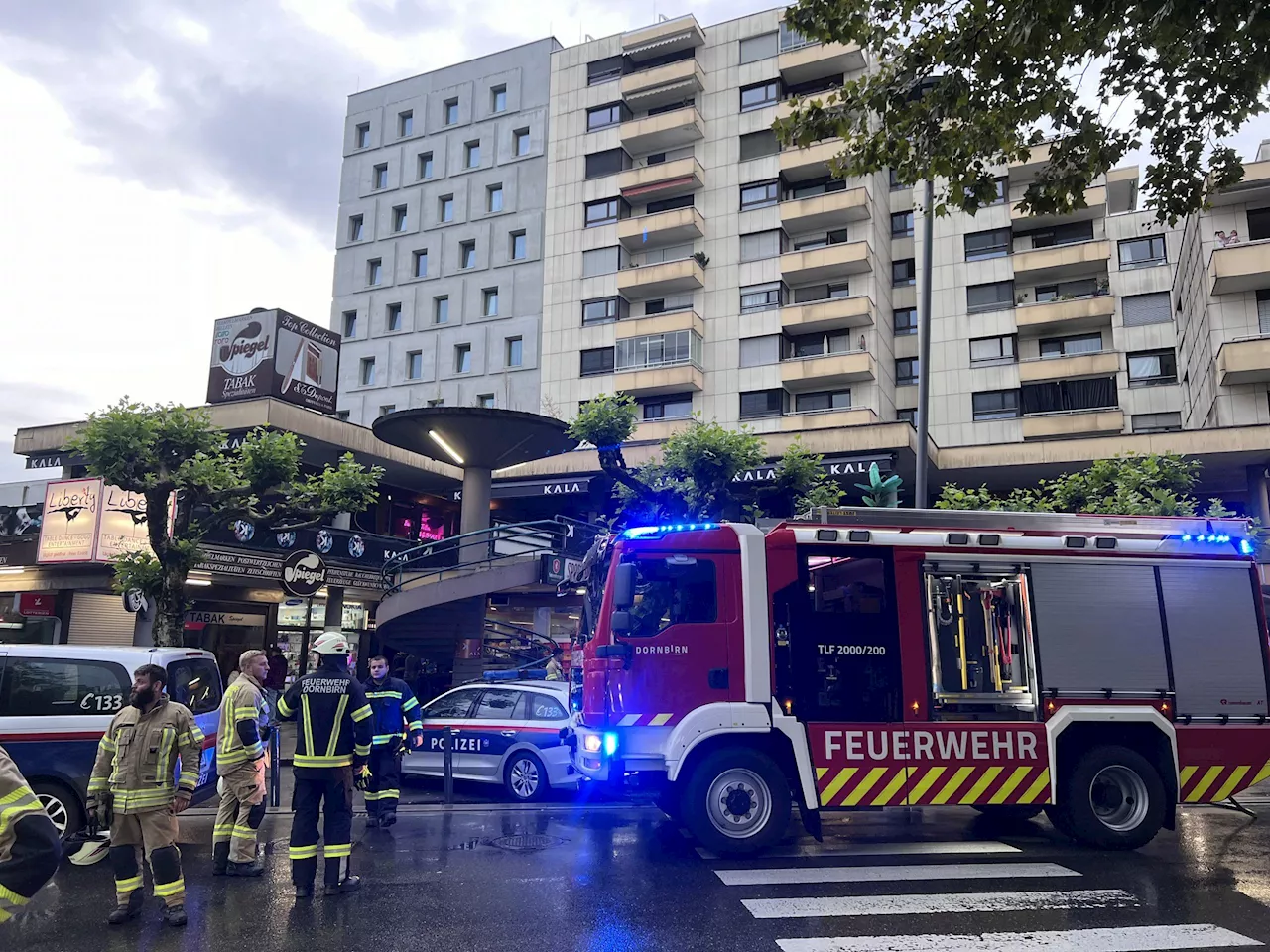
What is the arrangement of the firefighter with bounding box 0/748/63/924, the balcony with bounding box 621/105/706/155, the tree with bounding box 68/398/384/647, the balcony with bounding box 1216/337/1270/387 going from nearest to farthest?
the firefighter with bounding box 0/748/63/924 < the tree with bounding box 68/398/384/647 < the balcony with bounding box 1216/337/1270/387 < the balcony with bounding box 621/105/706/155

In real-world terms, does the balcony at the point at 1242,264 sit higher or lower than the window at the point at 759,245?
lower

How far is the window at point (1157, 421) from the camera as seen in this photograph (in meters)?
35.8

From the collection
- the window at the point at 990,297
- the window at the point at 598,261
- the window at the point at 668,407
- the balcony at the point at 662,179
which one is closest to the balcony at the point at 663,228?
the window at the point at 598,261

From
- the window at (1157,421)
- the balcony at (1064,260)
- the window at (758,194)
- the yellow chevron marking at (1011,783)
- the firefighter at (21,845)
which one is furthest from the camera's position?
the window at (758,194)

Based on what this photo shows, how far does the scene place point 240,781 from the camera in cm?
809

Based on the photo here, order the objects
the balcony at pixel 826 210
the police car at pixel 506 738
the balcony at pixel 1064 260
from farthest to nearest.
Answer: the balcony at pixel 826 210 < the balcony at pixel 1064 260 < the police car at pixel 506 738

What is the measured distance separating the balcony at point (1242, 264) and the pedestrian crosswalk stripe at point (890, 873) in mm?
26498

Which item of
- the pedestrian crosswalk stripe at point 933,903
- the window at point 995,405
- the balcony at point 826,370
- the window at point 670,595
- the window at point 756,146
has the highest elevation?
the window at point 756,146

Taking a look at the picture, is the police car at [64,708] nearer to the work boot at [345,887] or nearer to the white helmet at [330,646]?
the white helmet at [330,646]

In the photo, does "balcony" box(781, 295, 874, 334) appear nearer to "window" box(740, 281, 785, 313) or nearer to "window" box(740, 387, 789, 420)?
"window" box(740, 281, 785, 313)

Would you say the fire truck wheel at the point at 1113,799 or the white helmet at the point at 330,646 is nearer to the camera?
the white helmet at the point at 330,646

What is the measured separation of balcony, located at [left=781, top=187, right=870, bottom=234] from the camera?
125 ft

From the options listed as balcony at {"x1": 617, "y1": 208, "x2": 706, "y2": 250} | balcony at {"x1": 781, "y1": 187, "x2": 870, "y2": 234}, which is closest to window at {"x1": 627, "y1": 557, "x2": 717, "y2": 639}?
balcony at {"x1": 781, "y1": 187, "x2": 870, "y2": 234}

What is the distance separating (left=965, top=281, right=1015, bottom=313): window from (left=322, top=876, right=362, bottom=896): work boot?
35.8 meters
